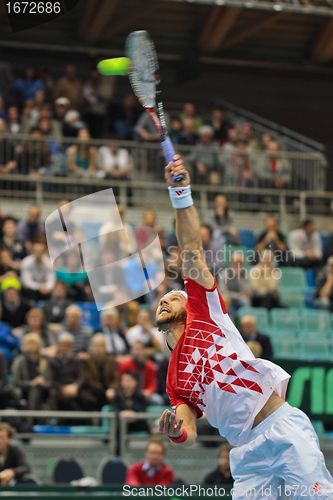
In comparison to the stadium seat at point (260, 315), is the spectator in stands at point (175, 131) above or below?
above

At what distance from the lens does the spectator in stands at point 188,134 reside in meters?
22.1

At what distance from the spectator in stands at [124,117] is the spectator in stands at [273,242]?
3685mm

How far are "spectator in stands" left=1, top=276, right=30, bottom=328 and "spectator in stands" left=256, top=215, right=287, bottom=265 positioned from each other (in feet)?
13.6

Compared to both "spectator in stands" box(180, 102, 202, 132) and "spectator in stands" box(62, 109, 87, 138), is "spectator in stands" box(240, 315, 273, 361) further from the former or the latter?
"spectator in stands" box(180, 102, 202, 132)

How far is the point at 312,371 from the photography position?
14.6m

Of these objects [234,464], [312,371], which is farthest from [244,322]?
[234,464]

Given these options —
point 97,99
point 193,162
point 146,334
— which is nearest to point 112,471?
point 146,334

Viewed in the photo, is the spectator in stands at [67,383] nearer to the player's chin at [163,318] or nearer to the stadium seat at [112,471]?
the stadium seat at [112,471]

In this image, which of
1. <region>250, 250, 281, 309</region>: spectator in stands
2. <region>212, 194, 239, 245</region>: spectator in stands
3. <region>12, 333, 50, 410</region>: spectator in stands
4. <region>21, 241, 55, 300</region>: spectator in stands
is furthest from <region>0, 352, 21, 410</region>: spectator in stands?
<region>212, 194, 239, 245</region>: spectator in stands

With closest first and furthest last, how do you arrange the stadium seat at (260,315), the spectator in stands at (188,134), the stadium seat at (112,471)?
the stadium seat at (112,471) → the stadium seat at (260,315) → the spectator in stands at (188,134)

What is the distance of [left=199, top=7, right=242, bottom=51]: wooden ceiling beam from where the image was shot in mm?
23517

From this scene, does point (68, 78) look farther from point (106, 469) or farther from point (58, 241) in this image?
point (106, 469)

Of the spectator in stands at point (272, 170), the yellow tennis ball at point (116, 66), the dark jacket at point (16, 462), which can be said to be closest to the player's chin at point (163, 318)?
the yellow tennis ball at point (116, 66)

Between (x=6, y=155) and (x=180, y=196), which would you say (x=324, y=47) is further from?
(x=180, y=196)
